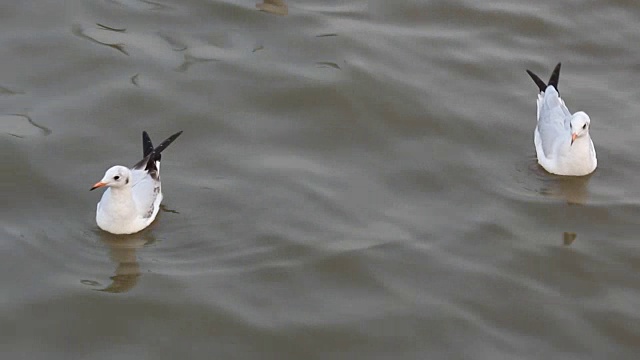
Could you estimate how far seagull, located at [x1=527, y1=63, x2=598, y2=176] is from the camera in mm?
10820

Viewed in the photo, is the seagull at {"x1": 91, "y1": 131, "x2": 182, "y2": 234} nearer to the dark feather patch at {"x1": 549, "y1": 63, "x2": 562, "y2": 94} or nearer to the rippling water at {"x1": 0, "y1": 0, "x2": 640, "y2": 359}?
the rippling water at {"x1": 0, "y1": 0, "x2": 640, "y2": 359}

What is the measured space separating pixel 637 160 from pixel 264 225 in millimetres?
3725

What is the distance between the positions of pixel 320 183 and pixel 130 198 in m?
1.80

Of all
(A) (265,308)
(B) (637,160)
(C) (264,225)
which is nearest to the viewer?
(A) (265,308)

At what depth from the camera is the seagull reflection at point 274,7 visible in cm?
1373

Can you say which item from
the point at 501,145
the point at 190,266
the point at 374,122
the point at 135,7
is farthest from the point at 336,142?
the point at 135,7

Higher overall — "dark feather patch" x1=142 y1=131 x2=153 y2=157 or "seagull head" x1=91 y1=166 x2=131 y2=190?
"dark feather patch" x1=142 y1=131 x2=153 y2=157

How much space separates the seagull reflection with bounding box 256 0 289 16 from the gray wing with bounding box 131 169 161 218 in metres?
4.16

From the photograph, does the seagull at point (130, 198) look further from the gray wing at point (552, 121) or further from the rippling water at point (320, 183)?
the gray wing at point (552, 121)

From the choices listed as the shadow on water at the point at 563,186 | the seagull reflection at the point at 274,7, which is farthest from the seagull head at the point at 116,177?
the seagull reflection at the point at 274,7

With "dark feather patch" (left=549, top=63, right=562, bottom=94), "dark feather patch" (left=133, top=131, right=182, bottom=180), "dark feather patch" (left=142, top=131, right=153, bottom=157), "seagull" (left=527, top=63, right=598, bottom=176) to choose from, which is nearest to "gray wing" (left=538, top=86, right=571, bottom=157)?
"seagull" (left=527, top=63, right=598, bottom=176)

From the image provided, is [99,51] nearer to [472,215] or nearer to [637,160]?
[472,215]

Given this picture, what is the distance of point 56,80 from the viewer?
12023mm

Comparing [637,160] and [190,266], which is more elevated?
[637,160]
